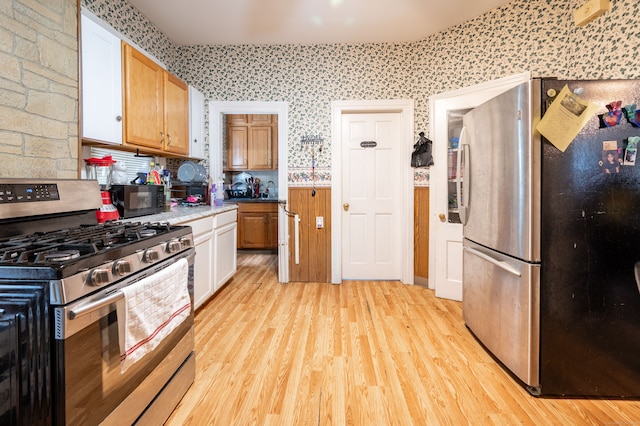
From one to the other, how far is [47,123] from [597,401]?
340cm

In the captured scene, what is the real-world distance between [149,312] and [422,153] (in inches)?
121

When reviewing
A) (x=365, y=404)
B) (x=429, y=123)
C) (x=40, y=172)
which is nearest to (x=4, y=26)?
(x=40, y=172)

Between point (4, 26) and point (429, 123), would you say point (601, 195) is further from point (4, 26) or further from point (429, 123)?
point (4, 26)

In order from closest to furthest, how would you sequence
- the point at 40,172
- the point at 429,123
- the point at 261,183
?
the point at 40,172
the point at 429,123
the point at 261,183

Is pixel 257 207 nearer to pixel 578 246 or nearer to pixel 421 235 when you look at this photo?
pixel 421 235

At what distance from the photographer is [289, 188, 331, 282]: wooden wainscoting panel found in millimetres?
3748

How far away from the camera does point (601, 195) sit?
1625mm

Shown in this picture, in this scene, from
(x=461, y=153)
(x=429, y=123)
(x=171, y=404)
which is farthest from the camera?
(x=429, y=123)

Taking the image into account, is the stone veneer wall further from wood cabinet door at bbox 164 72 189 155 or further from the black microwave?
wood cabinet door at bbox 164 72 189 155

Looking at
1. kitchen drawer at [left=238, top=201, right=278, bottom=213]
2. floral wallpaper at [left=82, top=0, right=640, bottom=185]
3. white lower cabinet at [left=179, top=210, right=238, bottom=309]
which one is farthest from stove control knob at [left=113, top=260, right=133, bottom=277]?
kitchen drawer at [left=238, top=201, right=278, bottom=213]

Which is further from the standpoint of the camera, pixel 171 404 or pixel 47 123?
pixel 47 123

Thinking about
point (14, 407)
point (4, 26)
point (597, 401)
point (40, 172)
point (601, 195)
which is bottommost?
point (597, 401)

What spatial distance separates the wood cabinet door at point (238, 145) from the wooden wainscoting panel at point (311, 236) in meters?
2.21

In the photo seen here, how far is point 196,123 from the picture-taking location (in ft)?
11.6
